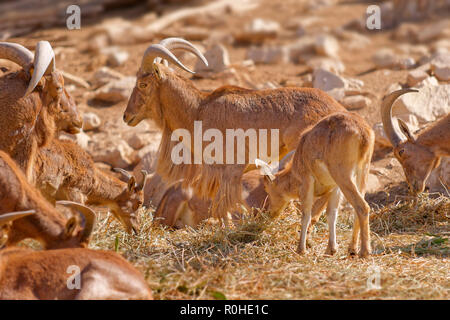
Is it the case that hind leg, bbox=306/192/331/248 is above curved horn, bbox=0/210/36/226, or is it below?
below

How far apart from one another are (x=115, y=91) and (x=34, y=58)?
5.77 m

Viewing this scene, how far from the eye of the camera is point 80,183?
7.52 metres

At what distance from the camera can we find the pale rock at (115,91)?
1239 centimetres

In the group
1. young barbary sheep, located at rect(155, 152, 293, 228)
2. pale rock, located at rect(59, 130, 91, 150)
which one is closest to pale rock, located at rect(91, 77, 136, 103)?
pale rock, located at rect(59, 130, 91, 150)

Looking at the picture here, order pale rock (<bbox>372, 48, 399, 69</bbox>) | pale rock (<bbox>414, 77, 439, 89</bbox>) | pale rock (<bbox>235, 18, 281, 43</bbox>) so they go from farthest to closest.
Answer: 1. pale rock (<bbox>235, 18, 281, 43</bbox>)
2. pale rock (<bbox>372, 48, 399, 69</bbox>)
3. pale rock (<bbox>414, 77, 439, 89</bbox>)

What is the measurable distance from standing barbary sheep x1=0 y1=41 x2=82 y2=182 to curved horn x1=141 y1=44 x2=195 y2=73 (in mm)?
1268

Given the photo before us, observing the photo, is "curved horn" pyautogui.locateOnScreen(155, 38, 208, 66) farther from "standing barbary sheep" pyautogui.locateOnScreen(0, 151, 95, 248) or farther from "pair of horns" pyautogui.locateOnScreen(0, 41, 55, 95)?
"standing barbary sheep" pyautogui.locateOnScreen(0, 151, 95, 248)

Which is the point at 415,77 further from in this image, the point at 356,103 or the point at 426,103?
the point at 356,103

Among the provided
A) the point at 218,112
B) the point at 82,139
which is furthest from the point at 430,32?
the point at 218,112

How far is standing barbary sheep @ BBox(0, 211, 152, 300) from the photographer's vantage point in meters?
4.88

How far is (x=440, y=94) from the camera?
10852 mm

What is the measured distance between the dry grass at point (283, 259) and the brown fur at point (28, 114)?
1021 mm

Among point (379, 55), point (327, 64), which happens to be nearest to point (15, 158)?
point (327, 64)
